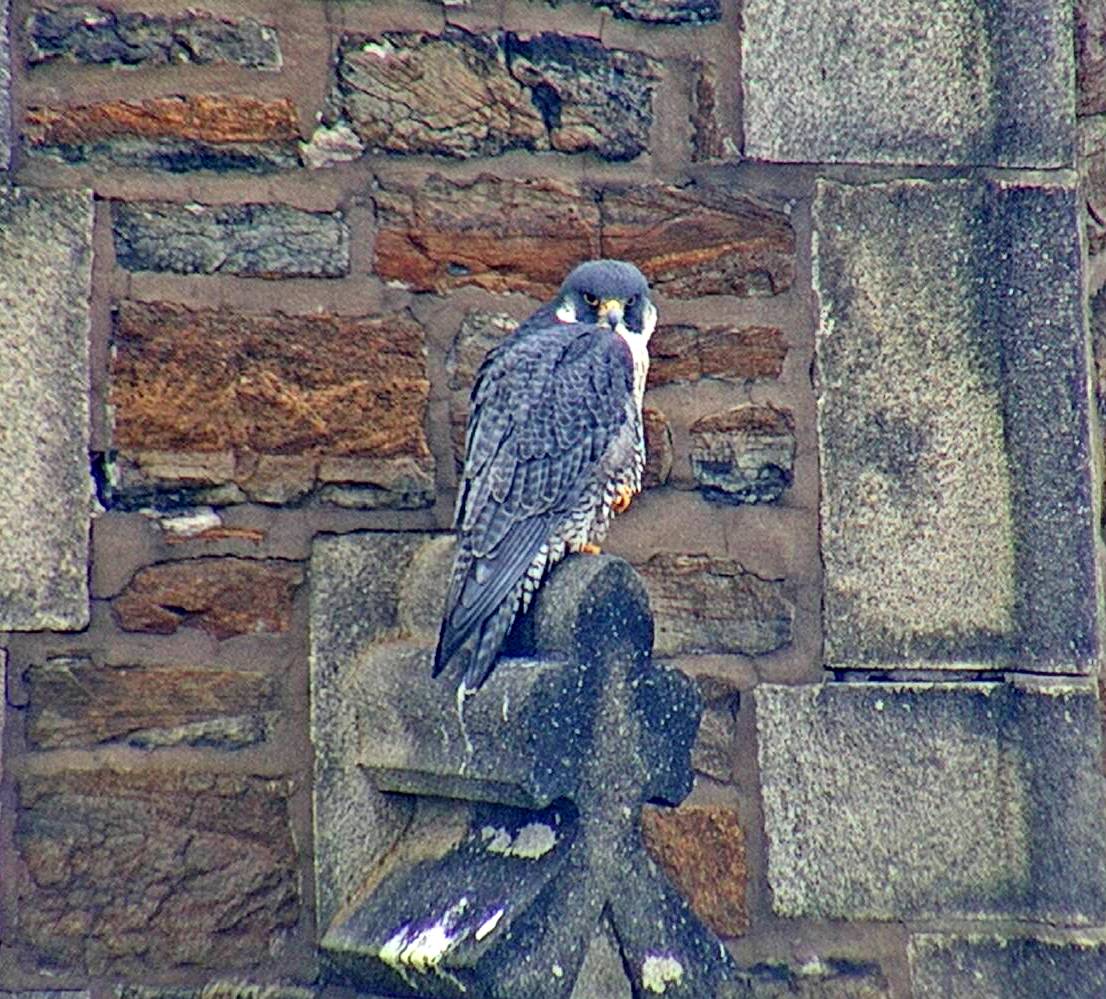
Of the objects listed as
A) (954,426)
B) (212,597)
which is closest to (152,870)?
(212,597)

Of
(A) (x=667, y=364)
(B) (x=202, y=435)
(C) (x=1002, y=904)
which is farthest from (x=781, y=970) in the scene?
(B) (x=202, y=435)

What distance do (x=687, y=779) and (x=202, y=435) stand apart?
2.90 feet

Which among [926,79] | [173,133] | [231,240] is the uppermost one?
[926,79]

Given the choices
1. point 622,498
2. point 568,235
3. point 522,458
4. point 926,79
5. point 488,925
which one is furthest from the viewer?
point 926,79

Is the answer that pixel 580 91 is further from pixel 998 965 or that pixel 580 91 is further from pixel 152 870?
pixel 998 965

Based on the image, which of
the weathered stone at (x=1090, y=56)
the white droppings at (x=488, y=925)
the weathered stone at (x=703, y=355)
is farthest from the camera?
the weathered stone at (x=1090, y=56)

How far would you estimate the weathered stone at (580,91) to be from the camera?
2.98m

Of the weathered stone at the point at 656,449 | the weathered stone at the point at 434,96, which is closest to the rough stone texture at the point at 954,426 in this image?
the weathered stone at the point at 656,449

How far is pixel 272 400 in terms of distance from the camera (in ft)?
9.45

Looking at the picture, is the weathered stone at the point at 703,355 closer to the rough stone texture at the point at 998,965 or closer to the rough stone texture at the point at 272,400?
the rough stone texture at the point at 272,400

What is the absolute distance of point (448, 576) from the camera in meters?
2.80

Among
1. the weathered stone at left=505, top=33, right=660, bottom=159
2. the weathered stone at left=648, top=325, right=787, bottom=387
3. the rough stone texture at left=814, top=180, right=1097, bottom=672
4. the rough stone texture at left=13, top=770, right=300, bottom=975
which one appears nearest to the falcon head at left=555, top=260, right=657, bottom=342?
the weathered stone at left=648, top=325, right=787, bottom=387

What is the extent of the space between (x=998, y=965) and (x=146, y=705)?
54.3 inches

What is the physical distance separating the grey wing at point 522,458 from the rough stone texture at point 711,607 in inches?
11.3
